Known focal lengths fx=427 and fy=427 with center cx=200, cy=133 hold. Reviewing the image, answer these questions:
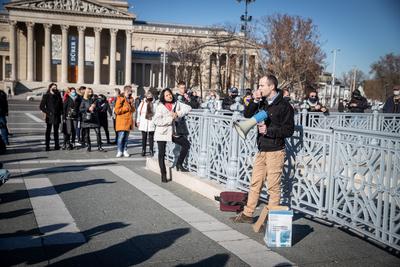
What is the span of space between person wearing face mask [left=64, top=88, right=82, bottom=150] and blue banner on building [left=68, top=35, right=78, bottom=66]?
6969 centimetres

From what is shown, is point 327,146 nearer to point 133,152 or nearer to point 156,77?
point 133,152

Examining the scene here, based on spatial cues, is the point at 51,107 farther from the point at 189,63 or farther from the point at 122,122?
the point at 189,63

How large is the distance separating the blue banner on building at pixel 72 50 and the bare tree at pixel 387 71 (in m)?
59.7

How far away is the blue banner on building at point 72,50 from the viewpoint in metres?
80.9

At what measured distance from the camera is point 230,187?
795cm

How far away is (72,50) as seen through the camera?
267 ft

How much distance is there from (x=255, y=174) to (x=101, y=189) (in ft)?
12.4

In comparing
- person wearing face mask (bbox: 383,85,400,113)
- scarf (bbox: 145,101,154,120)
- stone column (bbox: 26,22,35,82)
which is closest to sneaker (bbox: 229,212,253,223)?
scarf (bbox: 145,101,154,120)

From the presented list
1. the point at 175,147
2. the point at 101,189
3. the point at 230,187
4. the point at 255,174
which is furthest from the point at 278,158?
the point at 175,147

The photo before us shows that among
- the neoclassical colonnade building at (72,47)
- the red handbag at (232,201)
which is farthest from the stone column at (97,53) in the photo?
the red handbag at (232,201)

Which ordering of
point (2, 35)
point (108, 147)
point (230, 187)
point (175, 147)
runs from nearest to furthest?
1. point (230, 187)
2. point (175, 147)
3. point (108, 147)
4. point (2, 35)

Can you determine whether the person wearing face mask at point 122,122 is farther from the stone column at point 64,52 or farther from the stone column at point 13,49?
the stone column at point 13,49

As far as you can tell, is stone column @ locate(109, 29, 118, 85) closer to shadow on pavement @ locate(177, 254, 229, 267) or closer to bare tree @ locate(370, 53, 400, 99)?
bare tree @ locate(370, 53, 400, 99)

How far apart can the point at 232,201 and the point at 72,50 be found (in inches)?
3156
